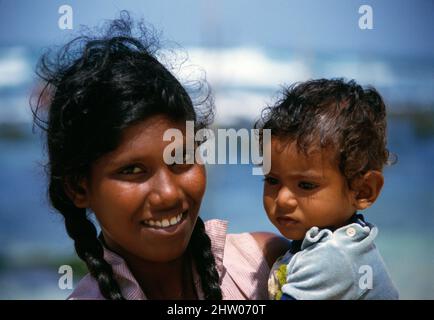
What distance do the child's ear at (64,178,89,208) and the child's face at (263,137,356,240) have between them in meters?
0.50

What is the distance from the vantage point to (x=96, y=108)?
53.4 inches

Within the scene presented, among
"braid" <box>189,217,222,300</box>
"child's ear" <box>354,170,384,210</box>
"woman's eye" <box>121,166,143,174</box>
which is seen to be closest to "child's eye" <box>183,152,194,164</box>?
"woman's eye" <box>121,166,143,174</box>

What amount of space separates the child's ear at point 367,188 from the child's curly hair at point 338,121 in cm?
2

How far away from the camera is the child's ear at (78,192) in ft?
4.69

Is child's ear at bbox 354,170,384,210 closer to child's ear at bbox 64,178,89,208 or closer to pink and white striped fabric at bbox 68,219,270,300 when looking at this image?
pink and white striped fabric at bbox 68,219,270,300

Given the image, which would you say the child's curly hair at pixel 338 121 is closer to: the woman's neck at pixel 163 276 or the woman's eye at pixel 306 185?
the woman's eye at pixel 306 185

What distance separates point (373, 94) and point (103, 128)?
0.79 m

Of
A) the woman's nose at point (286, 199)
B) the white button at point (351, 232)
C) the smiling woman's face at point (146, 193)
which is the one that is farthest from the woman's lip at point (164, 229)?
the white button at point (351, 232)

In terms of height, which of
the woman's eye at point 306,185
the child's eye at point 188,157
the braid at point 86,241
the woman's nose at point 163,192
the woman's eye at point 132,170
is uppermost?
the child's eye at point 188,157

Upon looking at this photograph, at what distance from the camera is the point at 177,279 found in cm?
156

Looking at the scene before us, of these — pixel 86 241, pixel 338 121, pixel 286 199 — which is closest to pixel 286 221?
pixel 286 199

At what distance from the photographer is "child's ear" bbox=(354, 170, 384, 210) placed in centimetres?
157

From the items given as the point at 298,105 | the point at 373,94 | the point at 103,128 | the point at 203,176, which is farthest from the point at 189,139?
the point at 373,94
